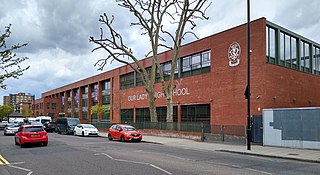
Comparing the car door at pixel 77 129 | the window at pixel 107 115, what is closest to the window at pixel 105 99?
the window at pixel 107 115

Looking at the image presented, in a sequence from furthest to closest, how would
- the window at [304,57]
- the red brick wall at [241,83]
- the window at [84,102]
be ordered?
the window at [84,102] < the window at [304,57] < the red brick wall at [241,83]

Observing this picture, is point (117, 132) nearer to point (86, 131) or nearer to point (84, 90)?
point (86, 131)

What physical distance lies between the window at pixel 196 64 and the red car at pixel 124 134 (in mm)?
11713

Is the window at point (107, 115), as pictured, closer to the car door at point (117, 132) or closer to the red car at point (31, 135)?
the car door at point (117, 132)

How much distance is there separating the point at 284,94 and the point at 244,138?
878 cm

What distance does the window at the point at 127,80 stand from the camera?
50.5 metres

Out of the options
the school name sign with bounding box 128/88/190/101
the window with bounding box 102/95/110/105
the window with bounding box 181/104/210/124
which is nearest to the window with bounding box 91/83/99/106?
the window with bounding box 102/95/110/105

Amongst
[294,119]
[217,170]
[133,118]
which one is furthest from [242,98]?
[133,118]

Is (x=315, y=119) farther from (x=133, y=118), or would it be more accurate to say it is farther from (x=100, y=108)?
(x=100, y=108)

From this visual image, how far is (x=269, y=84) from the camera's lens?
27.7m

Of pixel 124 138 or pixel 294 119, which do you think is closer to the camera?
pixel 294 119

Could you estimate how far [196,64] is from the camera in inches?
1415

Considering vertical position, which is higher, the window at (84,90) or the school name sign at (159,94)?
the window at (84,90)

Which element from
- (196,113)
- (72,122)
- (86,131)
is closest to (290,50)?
(196,113)
